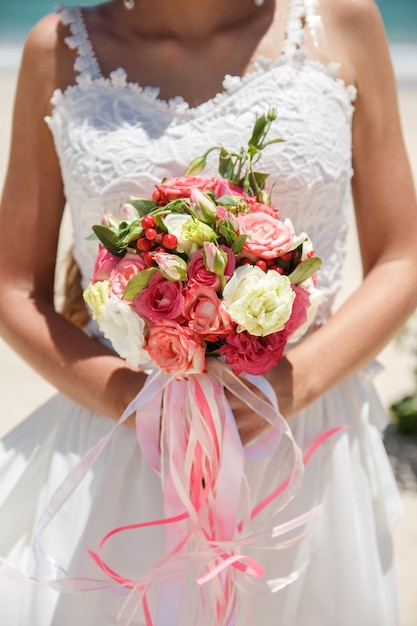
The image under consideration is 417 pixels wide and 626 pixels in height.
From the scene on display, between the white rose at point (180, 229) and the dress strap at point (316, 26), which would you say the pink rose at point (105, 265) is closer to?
the white rose at point (180, 229)

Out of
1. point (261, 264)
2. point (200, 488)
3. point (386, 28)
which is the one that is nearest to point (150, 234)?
point (261, 264)

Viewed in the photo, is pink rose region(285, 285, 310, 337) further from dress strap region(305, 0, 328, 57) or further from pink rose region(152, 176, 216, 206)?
dress strap region(305, 0, 328, 57)

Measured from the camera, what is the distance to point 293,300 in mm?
1820

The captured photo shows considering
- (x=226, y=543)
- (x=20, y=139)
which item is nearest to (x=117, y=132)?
(x=20, y=139)

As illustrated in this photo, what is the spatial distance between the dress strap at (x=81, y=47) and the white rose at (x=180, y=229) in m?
0.80

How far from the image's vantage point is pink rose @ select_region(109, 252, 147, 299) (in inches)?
71.4

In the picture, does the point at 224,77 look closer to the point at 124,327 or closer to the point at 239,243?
the point at 239,243

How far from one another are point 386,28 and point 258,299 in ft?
84.3

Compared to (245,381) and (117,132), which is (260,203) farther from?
(117,132)

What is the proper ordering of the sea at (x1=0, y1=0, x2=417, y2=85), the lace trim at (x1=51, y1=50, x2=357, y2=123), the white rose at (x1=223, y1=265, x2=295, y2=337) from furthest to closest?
the sea at (x1=0, y1=0, x2=417, y2=85)
the lace trim at (x1=51, y1=50, x2=357, y2=123)
the white rose at (x1=223, y1=265, x2=295, y2=337)

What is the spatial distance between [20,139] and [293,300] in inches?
40.9

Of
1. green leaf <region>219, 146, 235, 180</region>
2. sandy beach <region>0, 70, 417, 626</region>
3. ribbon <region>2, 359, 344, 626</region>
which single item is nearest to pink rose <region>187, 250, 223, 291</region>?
ribbon <region>2, 359, 344, 626</region>

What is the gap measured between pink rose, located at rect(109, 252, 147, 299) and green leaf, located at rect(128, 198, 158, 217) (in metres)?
0.11

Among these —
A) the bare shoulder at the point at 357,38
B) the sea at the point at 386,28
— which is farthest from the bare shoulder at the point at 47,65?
the sea at the point at 386,28
